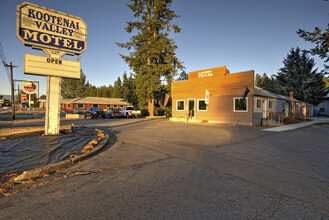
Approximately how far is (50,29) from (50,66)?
6.14 ft

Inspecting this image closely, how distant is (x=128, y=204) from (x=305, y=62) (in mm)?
49518

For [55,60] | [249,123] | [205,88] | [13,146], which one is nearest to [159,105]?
[205,88]

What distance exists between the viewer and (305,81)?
36.8 meters

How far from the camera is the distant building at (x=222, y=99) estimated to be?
16.5 metres

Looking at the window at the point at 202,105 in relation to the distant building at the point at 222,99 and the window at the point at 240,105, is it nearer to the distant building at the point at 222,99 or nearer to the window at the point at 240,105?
the distant building at the point at 222,99

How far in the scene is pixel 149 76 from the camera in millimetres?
29891

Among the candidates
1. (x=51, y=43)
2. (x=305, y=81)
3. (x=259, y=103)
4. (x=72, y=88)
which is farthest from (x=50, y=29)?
(x=72, y=88)

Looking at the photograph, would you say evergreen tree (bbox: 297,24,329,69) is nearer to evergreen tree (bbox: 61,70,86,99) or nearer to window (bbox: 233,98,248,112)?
window (bbox: 233,98,248,112)

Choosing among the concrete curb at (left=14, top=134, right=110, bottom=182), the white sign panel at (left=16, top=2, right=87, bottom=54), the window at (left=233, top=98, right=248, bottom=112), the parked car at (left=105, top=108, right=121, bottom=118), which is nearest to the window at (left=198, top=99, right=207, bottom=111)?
the window at (left=233, top=98, right=248, bottom=112)

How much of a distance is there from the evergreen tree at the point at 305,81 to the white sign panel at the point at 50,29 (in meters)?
43.2

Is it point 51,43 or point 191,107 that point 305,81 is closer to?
point 191,107

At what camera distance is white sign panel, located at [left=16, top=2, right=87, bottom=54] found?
7758 mm

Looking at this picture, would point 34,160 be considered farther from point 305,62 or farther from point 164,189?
point 305,62

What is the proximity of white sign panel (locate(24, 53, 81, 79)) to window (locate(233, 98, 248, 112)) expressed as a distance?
14.4 metres
